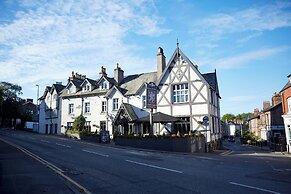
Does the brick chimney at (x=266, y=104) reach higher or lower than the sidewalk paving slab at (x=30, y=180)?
higher

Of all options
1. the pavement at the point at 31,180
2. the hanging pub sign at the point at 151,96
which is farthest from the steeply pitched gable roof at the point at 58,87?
the pavement at the point at 31,180

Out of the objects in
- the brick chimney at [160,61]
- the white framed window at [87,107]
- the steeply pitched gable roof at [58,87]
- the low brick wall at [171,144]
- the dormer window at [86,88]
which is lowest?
the low brick wall at [171,144]

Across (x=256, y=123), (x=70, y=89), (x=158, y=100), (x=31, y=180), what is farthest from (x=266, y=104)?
(x=31, y=180)

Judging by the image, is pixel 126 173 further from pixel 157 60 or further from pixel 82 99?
pixel 82 99

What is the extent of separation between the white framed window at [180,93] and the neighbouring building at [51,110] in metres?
22.6

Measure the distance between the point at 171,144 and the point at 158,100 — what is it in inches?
352

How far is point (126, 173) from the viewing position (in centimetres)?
1023

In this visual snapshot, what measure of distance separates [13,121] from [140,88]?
55.7 m

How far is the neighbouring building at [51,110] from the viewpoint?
139 ft

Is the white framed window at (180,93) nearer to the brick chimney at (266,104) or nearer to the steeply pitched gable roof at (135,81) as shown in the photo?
the steeply pitched gable roof at (135,81)

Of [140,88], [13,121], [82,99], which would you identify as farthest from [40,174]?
[13,121]

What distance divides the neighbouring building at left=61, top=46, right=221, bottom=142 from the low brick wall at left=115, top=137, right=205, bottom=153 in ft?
8.36

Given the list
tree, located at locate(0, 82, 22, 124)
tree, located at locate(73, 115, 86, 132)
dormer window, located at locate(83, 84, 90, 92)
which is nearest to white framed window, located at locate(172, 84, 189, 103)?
tree, located at locate(73, 115, 86, 132)

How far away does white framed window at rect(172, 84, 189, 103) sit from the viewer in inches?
1107
